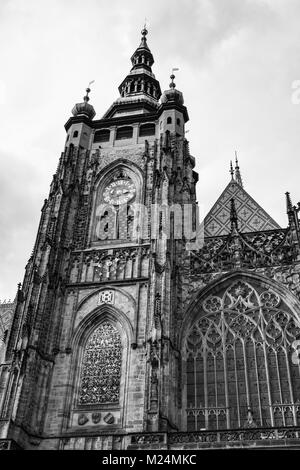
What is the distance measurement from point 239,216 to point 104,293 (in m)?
6.49

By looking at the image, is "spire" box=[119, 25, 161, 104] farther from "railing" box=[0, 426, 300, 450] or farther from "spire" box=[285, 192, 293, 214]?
"railing" box=[0, 426, 300, 450]

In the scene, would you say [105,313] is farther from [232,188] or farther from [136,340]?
[232,188]

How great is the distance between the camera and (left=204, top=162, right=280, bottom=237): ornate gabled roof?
72.4 ft

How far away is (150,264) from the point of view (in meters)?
19.7

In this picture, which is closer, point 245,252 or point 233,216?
point 245,252

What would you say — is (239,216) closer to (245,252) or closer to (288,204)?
(288,204)

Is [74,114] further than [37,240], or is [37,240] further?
[74,114]

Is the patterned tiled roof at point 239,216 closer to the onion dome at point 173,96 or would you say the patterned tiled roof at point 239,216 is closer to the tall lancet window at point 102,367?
the onion dome at point 173,96

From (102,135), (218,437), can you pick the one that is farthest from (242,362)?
(102,135)

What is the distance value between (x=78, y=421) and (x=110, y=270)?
5649 mm

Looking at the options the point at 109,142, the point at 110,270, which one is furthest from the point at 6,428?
the point at 109,142

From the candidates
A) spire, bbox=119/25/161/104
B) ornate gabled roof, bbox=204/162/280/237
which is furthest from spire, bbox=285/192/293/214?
spire, bbox=119/25/161/104

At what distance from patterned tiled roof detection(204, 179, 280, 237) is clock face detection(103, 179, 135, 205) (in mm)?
3448

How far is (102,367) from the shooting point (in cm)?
1836
